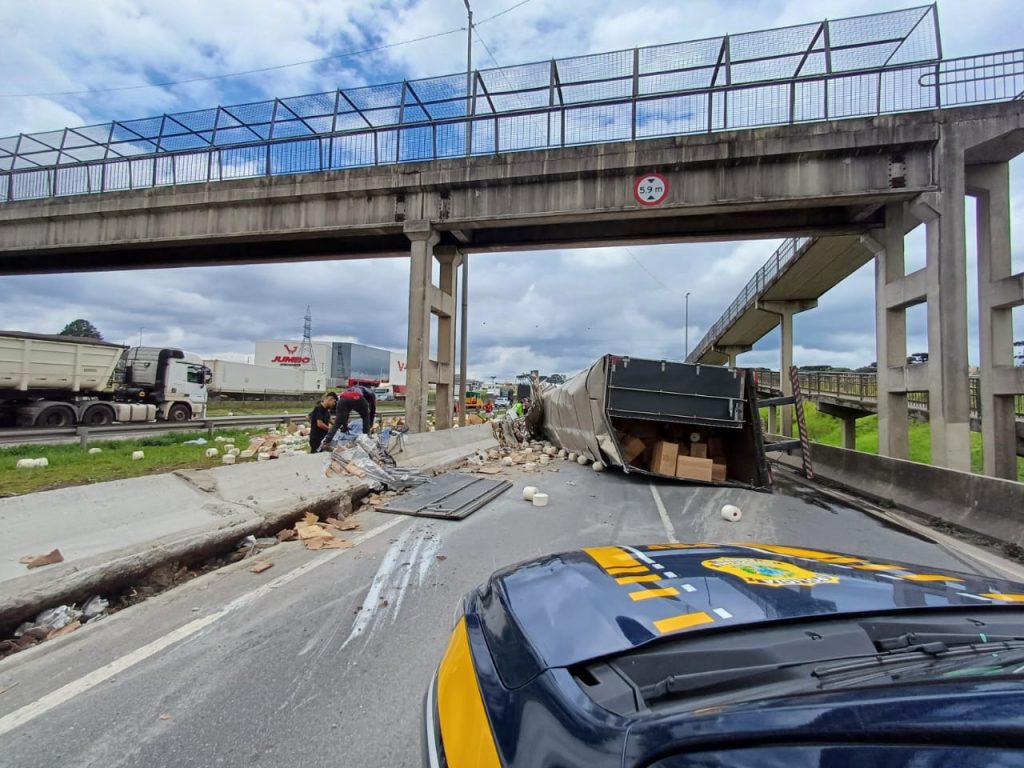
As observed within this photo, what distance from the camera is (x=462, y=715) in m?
1.44

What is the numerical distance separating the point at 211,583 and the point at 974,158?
16.9 m

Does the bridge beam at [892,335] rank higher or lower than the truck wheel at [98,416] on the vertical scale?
higher

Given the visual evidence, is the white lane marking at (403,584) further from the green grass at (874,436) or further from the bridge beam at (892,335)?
the green grass at (874,436)

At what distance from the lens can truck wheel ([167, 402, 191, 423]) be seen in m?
23.5

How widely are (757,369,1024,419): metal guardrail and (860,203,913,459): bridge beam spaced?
4.74 meters

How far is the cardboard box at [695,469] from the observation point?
997cm

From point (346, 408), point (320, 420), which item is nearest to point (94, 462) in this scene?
point (320, 420)

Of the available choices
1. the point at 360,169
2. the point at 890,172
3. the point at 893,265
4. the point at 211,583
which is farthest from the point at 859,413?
the point at 211,583

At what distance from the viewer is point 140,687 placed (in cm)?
280

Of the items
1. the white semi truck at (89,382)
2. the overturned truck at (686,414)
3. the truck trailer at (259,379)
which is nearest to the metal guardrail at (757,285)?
the overturned truck at (686,414)

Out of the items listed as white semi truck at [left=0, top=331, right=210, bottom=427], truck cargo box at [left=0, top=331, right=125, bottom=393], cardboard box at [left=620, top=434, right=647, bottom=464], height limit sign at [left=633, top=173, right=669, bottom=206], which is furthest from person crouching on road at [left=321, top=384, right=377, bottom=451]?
white semi truck at [left=0, top=331, right=210, bottom=427]

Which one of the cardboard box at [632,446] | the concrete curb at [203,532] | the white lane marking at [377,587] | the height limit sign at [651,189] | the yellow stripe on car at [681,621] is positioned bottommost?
the white lane marking at [377,587]

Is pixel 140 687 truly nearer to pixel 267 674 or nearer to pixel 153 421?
pixel 267 674

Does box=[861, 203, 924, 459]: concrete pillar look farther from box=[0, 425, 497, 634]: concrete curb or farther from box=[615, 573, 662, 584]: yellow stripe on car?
box=[615, 573, 662, 584]: yellow stripe on car
